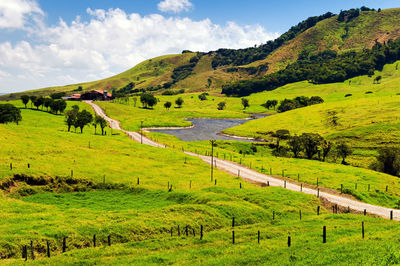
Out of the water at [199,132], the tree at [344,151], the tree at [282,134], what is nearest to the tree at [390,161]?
the tree at [344,151]

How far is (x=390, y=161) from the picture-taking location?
291 feet

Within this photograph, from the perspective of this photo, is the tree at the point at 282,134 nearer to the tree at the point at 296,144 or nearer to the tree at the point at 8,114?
the tree at the point at 296,144

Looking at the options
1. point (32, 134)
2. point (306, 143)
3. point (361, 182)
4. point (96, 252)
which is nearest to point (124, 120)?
point (32, 134)

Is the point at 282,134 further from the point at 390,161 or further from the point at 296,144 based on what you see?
the point at 390,161

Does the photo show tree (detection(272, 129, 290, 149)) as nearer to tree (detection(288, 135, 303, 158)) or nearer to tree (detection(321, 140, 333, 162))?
tree (detection(288, 135, 303, 158))

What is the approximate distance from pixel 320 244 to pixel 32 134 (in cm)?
8710

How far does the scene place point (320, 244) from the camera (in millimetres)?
28562

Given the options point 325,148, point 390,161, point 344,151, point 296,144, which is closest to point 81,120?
point 296,144

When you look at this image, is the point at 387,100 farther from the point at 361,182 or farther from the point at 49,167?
the point at 49,167

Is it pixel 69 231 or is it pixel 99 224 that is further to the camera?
pixel 99 224

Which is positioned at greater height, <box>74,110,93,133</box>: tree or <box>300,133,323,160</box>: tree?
<box>74,110,93,133</box>: tree

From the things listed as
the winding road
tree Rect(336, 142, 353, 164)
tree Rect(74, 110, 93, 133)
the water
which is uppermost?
tree Rect(74, 110, 93, 133)

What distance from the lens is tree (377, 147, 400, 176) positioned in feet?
291

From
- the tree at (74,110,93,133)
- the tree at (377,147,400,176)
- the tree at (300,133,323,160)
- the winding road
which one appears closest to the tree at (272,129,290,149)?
the tree at (300,133,323,160)
